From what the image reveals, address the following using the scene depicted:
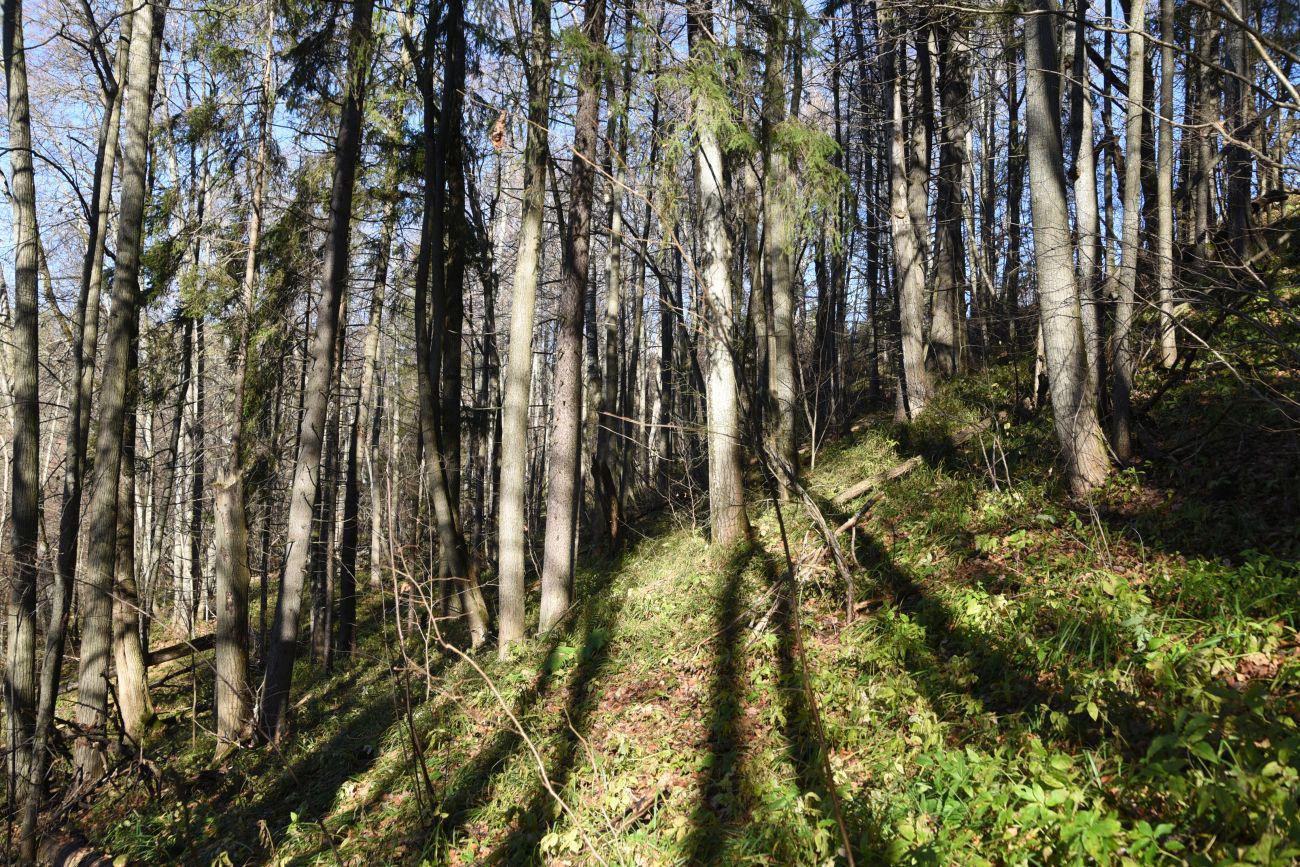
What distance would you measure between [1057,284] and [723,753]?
484cm

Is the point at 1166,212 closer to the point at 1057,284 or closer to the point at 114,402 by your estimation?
the point at 1057,284

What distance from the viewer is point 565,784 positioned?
17.2ft

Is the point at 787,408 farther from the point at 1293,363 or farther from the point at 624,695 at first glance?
the point at 1293,363

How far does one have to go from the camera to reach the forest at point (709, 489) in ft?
13.1

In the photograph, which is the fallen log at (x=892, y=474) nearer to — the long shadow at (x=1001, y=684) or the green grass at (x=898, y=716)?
the green grass at (x=898, y=716)

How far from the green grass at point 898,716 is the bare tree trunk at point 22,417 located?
1452mm

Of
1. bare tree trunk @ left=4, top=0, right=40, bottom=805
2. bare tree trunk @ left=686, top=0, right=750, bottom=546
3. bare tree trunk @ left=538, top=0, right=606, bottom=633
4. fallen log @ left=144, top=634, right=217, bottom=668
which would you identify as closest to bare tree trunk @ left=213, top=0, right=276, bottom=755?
bare tree trunk @ left=4, top=0, right=40, bottom=805

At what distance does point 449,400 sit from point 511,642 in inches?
170

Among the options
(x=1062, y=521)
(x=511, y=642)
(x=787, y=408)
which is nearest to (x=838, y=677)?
(x=1062, y=521)

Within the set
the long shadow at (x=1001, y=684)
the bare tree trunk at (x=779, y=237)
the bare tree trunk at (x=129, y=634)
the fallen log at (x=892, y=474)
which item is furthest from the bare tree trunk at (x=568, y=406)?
the bare tree trunk at (x=129, y=634)

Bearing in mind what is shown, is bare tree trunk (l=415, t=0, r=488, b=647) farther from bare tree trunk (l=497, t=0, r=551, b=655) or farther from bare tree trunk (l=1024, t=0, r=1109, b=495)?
bare tree trunk (l=1024, t=0, r=1109, b=495)

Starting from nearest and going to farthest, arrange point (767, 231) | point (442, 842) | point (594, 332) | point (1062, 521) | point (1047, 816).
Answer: point (1047, 816)
point (442, 842)
point (1062, 521)
point (767, 231)
point (594, 332)

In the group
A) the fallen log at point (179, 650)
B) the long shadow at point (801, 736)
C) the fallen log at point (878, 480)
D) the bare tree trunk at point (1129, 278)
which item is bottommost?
the fallen log at point (179, 650)

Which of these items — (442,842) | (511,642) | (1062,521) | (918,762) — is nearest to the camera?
(918,762)
